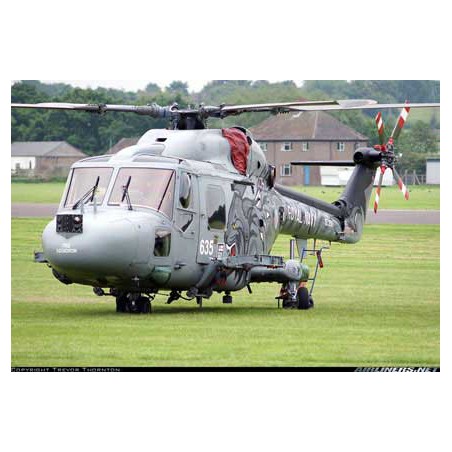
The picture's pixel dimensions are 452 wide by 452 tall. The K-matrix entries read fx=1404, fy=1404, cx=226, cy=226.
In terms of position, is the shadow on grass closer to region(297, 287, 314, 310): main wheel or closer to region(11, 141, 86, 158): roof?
region(297, 287, 314, 310): main wheel

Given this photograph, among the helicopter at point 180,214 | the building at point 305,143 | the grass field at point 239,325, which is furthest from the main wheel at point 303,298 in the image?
the building at point 305,143

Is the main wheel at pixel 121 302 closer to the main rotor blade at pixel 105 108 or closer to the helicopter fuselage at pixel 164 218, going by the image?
the helicopter fuselage at pixel 164 218

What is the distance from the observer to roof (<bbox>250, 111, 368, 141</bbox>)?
35156 millimetres

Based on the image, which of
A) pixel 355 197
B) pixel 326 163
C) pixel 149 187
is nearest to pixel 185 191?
pixel 149 187

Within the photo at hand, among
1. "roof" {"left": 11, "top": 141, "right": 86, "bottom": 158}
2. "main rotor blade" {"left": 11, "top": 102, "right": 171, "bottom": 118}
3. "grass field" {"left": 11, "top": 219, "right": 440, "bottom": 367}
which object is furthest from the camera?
"roof" {"left": 11, "top": 141, "right": 86, "bottom": 158}

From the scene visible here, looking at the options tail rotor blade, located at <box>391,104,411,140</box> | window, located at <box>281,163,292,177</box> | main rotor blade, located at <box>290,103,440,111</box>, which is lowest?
window, located at <box>281,163,292,177</box>

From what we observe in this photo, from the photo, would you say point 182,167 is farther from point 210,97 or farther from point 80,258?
point 210,97

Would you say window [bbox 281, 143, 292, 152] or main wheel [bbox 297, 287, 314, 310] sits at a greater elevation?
window [bbox 281, 143, 292, 152]

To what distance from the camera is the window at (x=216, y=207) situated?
2648 centimetres

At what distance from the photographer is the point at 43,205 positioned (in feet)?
102

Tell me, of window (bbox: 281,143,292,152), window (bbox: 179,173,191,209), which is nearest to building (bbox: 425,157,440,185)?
window (bbox: 281,143,292,152)

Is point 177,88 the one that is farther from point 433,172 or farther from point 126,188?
point 126,188

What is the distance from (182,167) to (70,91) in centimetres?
557

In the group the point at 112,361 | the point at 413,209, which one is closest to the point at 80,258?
the point at 112,361
